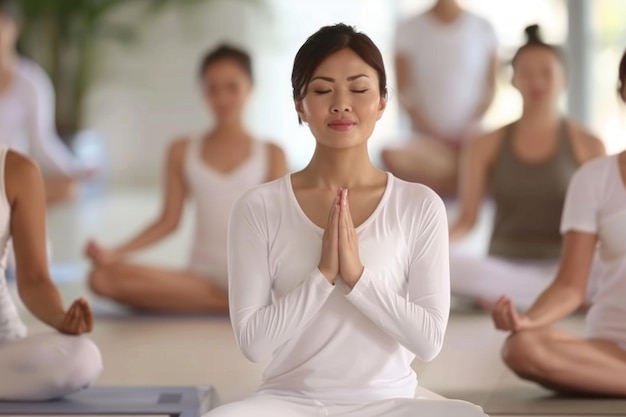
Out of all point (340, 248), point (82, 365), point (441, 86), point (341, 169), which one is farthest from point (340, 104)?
point (441, 86)

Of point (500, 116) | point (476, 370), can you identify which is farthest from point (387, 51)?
point (476, 370)

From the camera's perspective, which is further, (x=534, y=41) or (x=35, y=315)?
(x=534, y=41)

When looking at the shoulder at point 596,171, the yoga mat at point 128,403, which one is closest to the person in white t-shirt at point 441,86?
the shoulder at point 596,171

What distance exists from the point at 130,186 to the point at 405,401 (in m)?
6.28

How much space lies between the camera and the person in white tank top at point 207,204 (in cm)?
424

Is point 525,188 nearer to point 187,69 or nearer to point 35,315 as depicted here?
point 35,315

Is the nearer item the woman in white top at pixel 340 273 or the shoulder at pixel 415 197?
the woman in white top at pixel 340 273

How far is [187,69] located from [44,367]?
562cm

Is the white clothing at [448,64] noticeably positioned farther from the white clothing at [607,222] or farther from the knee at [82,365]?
the knee at [82,365]

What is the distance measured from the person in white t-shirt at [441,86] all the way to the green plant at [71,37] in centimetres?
266

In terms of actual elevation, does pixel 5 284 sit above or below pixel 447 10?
below

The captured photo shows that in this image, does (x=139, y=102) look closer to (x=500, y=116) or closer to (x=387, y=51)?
(x=387, y=51)

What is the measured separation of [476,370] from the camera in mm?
3412

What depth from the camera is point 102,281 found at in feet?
14.1
